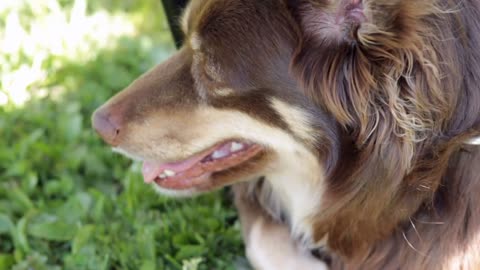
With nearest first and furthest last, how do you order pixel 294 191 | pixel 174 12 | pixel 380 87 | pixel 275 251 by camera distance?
1. pixel 380 87
2. pixel 294 191
3. pixel 275 251
4. pixel 174 12

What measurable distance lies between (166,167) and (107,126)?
0.88ft

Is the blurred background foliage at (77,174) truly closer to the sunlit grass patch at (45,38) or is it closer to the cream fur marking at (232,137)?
the sunlit grass patch at (45,38)

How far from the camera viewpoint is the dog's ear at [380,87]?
1.87 m

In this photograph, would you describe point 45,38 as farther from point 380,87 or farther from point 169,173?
point 380,87

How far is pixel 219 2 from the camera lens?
2.16 m

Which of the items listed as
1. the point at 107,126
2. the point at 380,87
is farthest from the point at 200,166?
the point at 380,87

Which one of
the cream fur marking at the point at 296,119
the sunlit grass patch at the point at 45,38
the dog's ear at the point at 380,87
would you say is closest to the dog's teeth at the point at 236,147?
the cream fur marking at the point at 296,119

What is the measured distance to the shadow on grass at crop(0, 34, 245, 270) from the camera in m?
2.73

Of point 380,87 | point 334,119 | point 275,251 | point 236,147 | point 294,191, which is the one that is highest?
point 380,87

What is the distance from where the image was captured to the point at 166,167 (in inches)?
96.1

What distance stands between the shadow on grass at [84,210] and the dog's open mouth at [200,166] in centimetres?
31

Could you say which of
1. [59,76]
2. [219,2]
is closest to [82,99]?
[59,76]

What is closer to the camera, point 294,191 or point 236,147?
point 236,147

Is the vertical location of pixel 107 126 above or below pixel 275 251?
above
